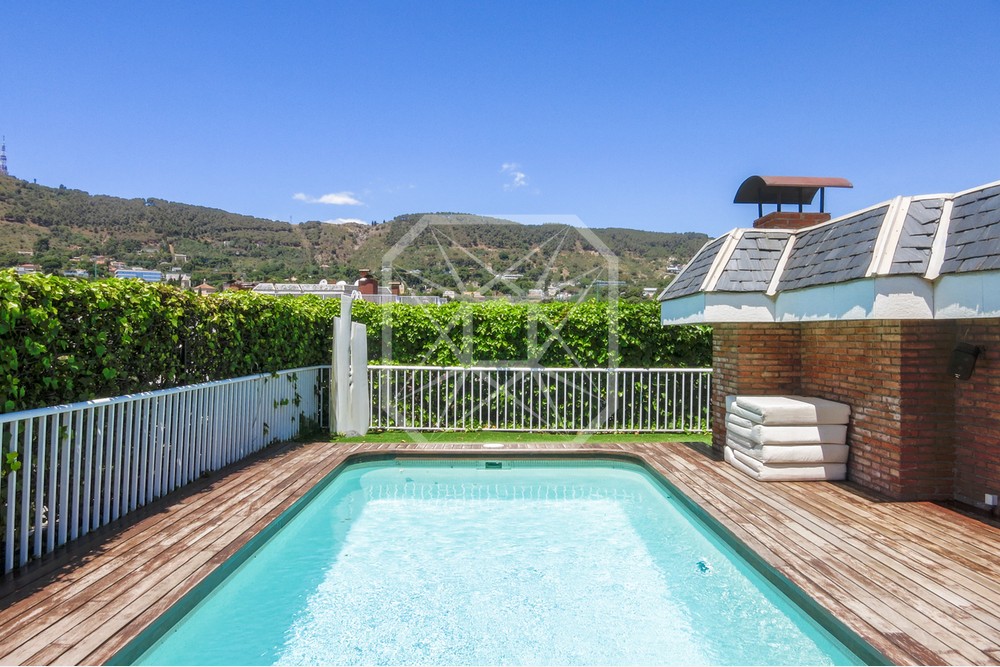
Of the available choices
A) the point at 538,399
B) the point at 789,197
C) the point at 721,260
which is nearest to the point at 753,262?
the point at 721,260

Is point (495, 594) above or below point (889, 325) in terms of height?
below

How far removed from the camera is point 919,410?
515 cm

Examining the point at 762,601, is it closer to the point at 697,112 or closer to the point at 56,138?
the point at 697,112

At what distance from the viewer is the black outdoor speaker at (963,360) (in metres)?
4.89

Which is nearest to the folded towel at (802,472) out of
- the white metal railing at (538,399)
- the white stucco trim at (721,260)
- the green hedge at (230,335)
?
the white stucco trim at (721,260)

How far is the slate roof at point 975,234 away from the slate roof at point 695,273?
2.49 meters

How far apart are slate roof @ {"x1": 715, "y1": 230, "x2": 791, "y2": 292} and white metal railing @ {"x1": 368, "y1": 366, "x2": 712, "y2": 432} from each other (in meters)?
2.94

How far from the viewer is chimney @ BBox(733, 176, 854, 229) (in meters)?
7.36

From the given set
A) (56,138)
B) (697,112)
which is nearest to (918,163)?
(697,112)

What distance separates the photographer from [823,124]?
1277 cm

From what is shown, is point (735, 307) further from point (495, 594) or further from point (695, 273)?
point (495, 594)

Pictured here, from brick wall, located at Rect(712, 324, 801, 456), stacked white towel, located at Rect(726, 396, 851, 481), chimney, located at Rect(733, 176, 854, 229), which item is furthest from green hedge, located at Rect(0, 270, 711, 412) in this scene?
stacked white towel, located at Rect(726, 396, 851, 481)

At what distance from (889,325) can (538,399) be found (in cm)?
535

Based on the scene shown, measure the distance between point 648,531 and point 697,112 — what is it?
1254 cm
